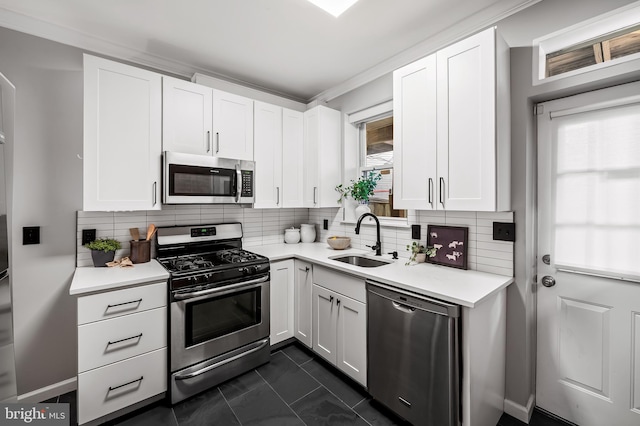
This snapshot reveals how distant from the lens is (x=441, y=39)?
7.23ft

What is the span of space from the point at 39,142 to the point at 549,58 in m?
3.45

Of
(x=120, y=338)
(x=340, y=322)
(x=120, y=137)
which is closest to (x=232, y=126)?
(x=120, y=137)

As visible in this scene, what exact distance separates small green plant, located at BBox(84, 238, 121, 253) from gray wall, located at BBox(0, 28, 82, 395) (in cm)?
17

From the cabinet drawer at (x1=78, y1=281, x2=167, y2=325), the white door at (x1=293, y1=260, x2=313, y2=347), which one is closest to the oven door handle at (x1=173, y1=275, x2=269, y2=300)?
the cabinet drawer at (x1=78, y1=281, x2=167, y2=325)

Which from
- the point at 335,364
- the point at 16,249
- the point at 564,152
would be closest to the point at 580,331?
the point at 564,152

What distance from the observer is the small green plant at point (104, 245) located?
84.0 inches

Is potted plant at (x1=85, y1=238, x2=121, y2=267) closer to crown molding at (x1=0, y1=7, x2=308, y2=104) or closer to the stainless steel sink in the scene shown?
crown molding at (x1=0, y1=7, x2=308, y2=104)

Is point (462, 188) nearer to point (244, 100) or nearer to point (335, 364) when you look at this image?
point (335, 364)

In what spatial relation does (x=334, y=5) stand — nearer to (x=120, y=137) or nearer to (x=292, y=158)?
(x=292, y=158)

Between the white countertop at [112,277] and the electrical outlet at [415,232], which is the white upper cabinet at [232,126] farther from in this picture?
the electrical outlet at [415,232]

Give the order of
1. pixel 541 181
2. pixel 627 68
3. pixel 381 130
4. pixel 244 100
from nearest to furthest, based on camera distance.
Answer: pixel 627 68
pixel 541 181
pixel 244 100
pixel 381 130

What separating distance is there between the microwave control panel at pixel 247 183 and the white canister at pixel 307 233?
0.94 m

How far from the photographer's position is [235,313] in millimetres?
2299

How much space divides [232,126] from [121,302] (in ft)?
5.33
